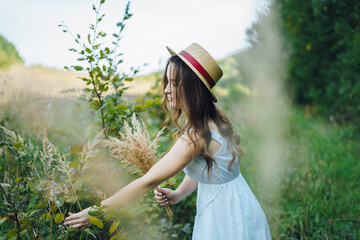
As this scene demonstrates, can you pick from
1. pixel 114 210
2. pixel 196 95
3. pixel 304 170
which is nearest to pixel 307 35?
pixel 304 170

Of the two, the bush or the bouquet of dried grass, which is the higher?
the bush

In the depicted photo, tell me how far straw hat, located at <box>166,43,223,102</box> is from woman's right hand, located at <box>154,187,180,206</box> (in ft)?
2.42

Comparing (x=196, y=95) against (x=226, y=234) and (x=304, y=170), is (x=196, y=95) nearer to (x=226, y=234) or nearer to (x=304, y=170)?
(x=226, y=234)

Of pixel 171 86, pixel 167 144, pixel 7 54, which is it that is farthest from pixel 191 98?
pixel 7 54

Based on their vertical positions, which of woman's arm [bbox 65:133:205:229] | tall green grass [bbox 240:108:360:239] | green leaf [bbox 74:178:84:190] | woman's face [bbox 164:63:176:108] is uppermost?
woman's face [bbox 164:63:176:108]

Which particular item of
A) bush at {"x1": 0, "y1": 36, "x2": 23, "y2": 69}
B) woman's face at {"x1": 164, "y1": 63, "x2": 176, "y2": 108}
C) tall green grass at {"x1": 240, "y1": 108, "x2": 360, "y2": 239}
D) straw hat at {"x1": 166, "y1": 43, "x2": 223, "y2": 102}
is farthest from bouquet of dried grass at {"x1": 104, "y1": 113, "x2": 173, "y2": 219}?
bush at {"x1": 0, "y1": 36, "x2": 23, "y2": 69}

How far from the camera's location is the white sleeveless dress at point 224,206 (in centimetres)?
158

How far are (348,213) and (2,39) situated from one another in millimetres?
8374

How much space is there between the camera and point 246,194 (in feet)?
5.49

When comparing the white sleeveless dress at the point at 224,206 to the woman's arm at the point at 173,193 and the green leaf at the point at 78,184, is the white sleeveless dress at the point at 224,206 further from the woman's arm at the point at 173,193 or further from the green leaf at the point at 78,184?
the green leaf at the point at 78,184

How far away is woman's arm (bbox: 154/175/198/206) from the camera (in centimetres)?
167

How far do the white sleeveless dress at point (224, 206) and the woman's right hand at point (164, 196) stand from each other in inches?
7.5

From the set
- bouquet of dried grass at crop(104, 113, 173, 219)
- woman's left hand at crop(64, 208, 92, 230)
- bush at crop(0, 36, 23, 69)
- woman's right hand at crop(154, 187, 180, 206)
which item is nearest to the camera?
woman's left hand at crop(64, 208, 92, 230)

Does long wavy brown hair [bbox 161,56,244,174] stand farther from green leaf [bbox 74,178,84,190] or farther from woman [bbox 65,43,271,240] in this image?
green leaf [bbox 74,178,84,190]
